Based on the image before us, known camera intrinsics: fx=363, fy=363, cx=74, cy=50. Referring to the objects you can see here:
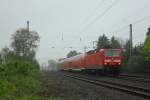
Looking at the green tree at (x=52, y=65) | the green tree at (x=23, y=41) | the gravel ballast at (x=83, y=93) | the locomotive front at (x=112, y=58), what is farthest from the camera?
the green tree at (x=52, y=65)

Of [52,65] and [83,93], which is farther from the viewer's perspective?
[52,65]

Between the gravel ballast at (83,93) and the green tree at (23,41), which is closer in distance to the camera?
the gravel ballast at (83,93)

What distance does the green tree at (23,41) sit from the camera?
50.6 m

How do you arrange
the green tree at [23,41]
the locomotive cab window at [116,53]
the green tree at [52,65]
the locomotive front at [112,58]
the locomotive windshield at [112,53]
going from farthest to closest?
1. the green tree at [52,65]
2. the green tree at [23,41]
3. the locomotive cab window at [116,53]
4. the locomotive windshield at [112,53]
5. the locomotive front at [112,58]

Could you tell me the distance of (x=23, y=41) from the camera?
54.4m

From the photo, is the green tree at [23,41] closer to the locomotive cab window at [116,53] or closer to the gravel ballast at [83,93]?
the locomotive cab window at [116,53]

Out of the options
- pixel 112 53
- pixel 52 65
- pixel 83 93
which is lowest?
pixel 83 93

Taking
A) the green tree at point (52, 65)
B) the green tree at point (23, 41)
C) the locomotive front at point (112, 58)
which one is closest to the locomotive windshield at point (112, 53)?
the locomotive front at point (112, 58)

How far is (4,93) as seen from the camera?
41.7 ft

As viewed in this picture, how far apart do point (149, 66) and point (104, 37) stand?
50748 mm

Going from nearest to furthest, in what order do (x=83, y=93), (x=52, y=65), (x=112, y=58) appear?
(x=83, y=93), (x=112, y=58), (x=52, y=65)

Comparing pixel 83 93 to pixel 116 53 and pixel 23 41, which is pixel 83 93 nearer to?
pixel 116 53

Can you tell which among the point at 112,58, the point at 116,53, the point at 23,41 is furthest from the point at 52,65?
the point at 112,58

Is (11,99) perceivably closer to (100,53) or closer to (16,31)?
(100,53)
